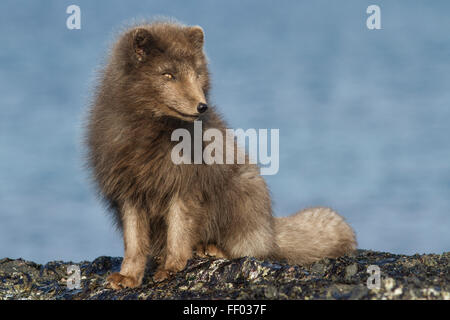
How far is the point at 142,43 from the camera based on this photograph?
5.70 m

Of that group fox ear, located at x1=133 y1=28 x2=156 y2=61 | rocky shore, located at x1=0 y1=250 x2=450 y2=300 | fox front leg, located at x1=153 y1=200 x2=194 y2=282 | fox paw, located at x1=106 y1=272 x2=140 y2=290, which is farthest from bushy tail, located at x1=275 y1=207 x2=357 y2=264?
fox ear, located at x1=133 y1=28 x2=156 y2=61

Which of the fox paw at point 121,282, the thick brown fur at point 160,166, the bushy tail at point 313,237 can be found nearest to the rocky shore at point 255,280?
the fox paw at point 121,282

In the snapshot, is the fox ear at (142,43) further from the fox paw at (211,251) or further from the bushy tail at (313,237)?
the bushy tail at (313,237)

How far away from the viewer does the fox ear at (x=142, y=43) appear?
18.6 ft

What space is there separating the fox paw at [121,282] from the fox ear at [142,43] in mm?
2375

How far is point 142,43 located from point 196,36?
73cm

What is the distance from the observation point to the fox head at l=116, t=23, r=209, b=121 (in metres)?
5.52

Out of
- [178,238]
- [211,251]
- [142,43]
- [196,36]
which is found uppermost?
[196,36]

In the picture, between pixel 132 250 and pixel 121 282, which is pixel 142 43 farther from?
pixel 121 282

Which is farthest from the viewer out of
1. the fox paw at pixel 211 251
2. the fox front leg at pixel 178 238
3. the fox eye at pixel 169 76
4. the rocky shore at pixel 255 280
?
the fox paw at pixel 211 251

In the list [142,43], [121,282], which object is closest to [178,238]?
[121,282]

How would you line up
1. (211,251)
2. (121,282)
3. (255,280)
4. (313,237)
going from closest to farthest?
(255,280)
(121,282)
(211,251)
(313,237)

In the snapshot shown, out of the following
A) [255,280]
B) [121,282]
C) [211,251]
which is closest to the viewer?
[255,280]

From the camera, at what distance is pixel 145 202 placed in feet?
20.4
